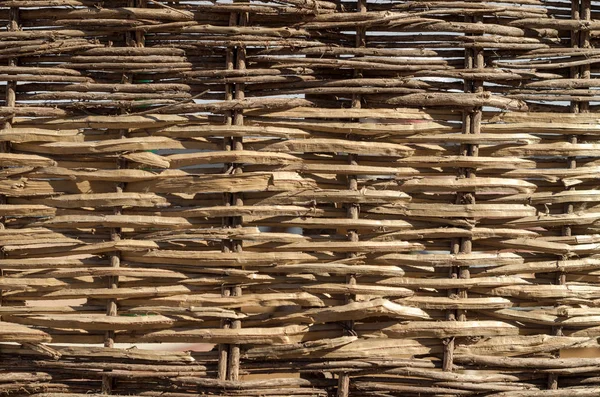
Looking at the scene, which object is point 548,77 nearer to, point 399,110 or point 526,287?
point 399,110

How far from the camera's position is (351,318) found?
1.41 meters

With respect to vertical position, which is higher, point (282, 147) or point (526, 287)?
point (282, 147)

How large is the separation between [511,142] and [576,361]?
59cm

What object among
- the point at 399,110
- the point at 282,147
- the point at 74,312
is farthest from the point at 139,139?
the point at 399,110

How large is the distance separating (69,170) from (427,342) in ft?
3.30

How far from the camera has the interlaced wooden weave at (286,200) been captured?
1.40m

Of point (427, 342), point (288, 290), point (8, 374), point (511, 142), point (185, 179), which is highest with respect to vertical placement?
point (511, 142)

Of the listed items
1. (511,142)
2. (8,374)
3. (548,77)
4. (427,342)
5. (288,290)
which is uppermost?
(548,77)

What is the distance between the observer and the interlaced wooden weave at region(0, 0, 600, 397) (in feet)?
4.60

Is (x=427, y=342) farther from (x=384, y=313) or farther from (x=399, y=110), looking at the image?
(x=399, y=110)

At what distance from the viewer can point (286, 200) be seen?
1408 millimetres

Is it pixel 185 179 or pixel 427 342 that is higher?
pixel 185 179

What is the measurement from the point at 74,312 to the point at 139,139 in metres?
0.46

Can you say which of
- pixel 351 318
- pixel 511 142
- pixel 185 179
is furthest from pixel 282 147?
pixel 511 142
